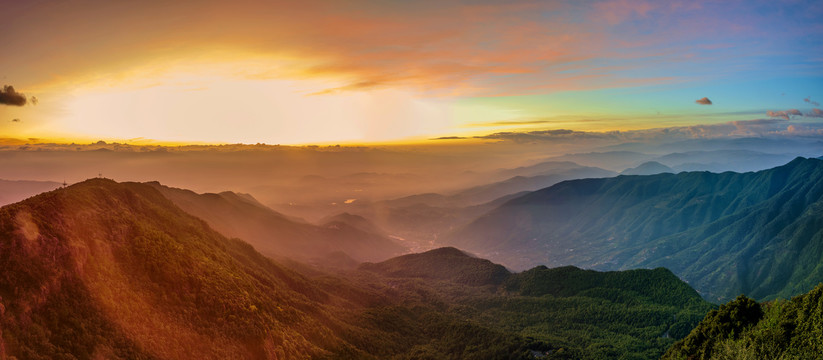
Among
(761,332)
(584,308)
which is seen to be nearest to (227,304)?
(761,332)

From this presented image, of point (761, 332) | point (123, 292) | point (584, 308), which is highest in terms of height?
point (123, 292)

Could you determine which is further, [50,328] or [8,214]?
[8,214]

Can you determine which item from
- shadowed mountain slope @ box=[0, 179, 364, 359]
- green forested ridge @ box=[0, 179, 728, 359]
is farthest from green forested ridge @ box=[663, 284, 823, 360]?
shadowed mountain slope @ box=[0, 179, 364, 359]

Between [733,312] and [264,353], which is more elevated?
[733,312]

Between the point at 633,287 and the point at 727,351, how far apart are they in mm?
96319

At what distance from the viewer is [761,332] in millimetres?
61750

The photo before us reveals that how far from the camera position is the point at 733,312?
69.3m

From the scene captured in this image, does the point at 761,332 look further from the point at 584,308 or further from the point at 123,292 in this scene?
the point at 123,292

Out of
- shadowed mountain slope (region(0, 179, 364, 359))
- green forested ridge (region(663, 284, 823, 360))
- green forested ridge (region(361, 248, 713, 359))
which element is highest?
shadowed mountain slope (region(0, 179, 364, 359))

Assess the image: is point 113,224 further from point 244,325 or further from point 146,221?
point 244,325

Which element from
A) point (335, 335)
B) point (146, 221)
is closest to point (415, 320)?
point (335, 335)

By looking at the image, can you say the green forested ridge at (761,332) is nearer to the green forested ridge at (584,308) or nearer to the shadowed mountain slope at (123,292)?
→ the green forested ridge at (584,308)

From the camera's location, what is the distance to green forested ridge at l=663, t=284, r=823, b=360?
55781 millimetres

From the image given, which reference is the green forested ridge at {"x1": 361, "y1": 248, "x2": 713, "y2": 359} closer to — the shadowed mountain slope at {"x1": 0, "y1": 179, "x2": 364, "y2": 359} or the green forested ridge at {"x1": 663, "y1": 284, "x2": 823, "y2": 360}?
the green forested ridge at {"x1": 663, "y1": 284, "x2": 823, "y2": 360}
